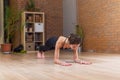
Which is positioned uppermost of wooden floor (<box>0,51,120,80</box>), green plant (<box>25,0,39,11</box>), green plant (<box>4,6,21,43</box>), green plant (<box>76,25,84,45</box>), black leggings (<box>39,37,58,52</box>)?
green plant (<box>25,0,39,11</box>)

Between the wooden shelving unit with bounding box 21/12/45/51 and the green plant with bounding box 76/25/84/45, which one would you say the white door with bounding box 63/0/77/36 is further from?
the wooden shelving unit with bounding box 21/12/45/51

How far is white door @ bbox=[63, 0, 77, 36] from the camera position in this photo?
9165 mm

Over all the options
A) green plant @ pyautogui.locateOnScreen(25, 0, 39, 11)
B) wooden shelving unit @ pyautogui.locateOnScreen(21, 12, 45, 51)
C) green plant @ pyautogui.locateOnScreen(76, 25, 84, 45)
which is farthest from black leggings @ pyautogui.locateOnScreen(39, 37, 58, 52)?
green plant @ pyautogui.locateOnScreen(25, 0, 39, 11)

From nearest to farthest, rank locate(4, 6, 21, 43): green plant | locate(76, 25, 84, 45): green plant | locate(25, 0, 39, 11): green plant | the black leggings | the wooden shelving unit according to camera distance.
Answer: the black leggings
locate(76, 25, 84, 45): green plant
locate(4, 6, 21, 43): green plant
the wooden shelving unit
locate(25, 0, 39, 11): green plant

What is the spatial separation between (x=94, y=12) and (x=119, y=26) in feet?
4.24

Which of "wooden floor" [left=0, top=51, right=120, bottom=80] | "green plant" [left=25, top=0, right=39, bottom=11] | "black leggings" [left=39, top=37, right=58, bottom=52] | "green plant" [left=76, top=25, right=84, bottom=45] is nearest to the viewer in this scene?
"wooden floor" [left=0, top=51, right=120, bottom=80]

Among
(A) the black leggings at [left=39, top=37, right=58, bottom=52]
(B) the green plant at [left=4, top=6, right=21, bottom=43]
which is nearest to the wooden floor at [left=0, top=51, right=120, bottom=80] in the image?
(A) the black leggings at [left=39, top=37, right=58, bottom=52]

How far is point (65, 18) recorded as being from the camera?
9.76 meters

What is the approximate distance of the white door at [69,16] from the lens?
9.16 meters

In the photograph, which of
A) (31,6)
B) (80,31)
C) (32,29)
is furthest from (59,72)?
(31,6)

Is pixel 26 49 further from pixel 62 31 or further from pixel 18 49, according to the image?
pixel 62 31

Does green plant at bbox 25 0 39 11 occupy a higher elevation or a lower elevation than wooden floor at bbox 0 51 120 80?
higher

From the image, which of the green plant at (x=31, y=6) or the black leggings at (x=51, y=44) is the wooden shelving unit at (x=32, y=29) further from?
the black leggings at (x=51, y=44)

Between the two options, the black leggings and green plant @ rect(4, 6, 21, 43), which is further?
green plant @ rect(4, 6, 21, 43)
